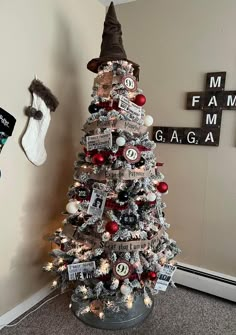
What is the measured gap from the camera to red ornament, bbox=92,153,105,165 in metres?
1.50

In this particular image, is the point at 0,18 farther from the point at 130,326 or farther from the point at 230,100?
the point at 130,326

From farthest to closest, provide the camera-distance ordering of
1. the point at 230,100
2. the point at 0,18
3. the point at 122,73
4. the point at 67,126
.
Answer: the point at 67,126 → the point at 230,100 → the point at 122,73 → the point at 0,18

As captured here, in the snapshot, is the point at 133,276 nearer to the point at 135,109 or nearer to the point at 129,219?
the point at 129,219

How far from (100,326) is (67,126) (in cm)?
138

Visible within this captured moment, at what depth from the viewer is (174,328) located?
168 cm

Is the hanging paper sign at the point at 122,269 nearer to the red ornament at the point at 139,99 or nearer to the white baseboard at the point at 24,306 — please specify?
the white baseboard at the point at 24,306

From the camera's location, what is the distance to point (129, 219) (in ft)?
5.00

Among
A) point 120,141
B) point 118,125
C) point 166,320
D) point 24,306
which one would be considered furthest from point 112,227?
point 24,306

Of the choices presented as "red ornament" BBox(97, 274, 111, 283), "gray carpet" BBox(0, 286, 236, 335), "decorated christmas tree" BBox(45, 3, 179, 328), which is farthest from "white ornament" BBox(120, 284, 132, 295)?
"gray carpet" BBox(0, 286, 236, 335)

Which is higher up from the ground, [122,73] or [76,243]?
[122,73]

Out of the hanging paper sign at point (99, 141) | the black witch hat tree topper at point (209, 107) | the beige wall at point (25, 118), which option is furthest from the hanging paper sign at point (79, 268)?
the black witch hat tree topper at point (209, 107)

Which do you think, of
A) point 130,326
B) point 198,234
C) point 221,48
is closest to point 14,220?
point 130,326

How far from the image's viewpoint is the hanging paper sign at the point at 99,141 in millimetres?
1495

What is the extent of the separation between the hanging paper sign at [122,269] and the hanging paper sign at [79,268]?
5.2 inches
